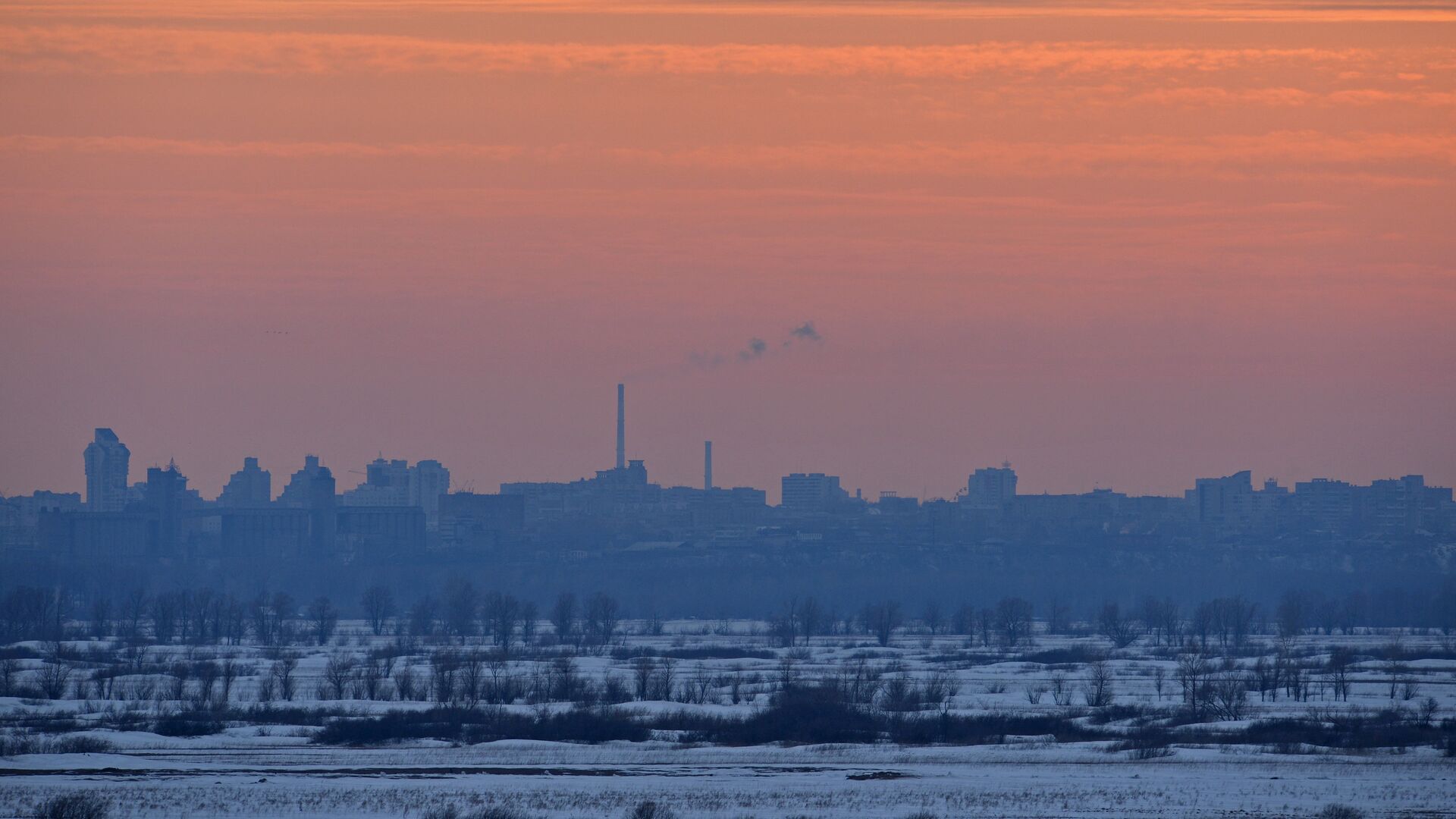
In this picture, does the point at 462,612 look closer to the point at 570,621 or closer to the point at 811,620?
the point at 570,621

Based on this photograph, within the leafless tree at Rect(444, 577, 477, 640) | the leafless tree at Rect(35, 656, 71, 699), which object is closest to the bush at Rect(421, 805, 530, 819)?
the leafless tree at Rect(35, 656, 71, 699)

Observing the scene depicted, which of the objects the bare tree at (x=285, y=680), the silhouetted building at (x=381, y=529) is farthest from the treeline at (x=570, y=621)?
the silhouetted building at (x=381, y=529)

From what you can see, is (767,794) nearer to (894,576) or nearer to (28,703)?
(28,703)

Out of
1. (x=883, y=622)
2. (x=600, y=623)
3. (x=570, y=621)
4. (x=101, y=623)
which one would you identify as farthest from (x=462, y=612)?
(x=883, y=622)

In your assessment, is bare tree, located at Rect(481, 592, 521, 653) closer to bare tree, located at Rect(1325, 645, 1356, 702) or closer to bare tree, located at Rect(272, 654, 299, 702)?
bare tree, located at Rect(272, 654, 299, 702)

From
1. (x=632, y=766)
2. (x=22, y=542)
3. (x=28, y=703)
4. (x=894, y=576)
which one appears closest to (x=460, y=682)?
(x=28, y=703)
